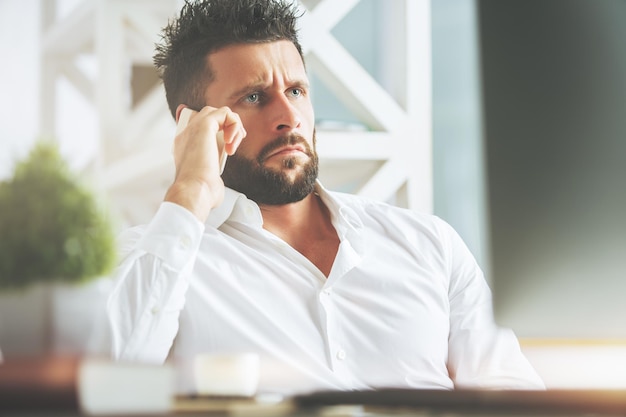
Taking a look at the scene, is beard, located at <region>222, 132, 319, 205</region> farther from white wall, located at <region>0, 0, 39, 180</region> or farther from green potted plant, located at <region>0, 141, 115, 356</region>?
green potted plant, located at <region>0, 141, 115, 356</region>

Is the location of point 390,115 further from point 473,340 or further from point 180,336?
point 180,336

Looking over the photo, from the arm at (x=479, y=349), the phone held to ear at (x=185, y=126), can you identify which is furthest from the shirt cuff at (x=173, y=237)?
the arm at (x=479, y=349)

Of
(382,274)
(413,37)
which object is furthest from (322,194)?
(413,37)

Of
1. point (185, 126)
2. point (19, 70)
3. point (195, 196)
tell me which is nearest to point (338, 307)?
point (195, 196)

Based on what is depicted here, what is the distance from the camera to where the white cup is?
86 centimetres

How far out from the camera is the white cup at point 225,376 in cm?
86

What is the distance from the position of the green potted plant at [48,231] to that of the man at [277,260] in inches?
15.6

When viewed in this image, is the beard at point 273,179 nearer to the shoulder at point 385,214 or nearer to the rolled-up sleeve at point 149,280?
the shoulder at point 385,214

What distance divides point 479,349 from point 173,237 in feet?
2.25

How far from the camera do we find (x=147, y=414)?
1.96 ft

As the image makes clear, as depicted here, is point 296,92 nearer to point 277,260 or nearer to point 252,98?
point 252,98

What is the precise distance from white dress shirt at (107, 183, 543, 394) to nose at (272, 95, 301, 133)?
19 cm

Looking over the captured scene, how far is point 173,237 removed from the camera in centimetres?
119

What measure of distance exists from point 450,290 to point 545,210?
102 cm
